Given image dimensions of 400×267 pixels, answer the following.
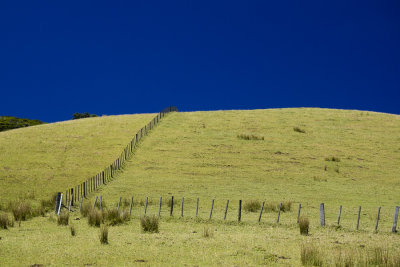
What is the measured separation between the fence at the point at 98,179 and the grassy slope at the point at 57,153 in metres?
1.14

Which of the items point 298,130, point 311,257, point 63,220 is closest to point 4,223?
point 63,220

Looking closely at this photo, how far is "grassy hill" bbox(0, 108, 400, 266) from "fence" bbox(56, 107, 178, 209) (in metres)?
1.15

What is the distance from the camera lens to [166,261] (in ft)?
41.7

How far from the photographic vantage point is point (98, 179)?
1505 inches

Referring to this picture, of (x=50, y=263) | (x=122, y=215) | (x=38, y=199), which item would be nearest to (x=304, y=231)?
(x=122, y=215)

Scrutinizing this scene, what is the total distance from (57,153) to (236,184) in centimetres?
2361

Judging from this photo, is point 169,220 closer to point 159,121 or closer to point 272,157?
point 272,157

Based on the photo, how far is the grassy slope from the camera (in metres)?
37.3

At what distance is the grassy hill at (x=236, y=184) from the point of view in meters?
14.0

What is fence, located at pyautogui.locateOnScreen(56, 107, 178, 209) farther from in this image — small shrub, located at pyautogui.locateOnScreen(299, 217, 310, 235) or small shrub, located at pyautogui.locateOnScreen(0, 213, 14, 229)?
small shrub, located at pyautogui.locateOnScreen(299, 217, 310, 235)

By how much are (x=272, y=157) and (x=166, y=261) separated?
36.2 meters

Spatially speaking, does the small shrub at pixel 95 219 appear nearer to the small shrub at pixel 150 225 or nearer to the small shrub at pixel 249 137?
the small shrub at pixel 150 225

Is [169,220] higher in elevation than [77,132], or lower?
lower

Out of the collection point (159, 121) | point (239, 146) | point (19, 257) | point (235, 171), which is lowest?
point (19, 257)
